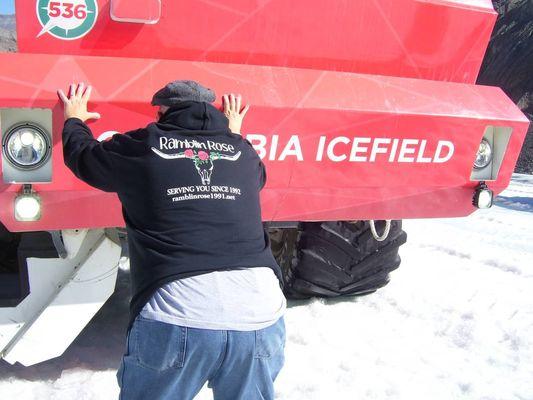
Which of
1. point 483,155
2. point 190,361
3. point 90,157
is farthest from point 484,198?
point 90,157

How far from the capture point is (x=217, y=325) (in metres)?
1.65

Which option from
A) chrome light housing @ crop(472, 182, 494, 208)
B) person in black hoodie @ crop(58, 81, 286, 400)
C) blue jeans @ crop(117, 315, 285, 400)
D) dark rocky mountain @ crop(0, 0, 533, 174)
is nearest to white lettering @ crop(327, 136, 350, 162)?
person in black hoodie @ crop(58, 81, 286, 400)

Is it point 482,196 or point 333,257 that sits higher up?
point 482,196

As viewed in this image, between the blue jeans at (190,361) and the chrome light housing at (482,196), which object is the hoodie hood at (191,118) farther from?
the chrome light housing at (482,196)

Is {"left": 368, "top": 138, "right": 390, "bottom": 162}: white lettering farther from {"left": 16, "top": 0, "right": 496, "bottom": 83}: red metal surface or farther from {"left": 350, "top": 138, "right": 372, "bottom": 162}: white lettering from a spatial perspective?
{"left": 16, "top": 0, "right": 496, "bottom": 83}: red metal surface

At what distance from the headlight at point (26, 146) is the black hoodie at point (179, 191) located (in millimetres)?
284

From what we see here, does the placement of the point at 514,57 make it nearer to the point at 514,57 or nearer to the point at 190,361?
the point at 514,57

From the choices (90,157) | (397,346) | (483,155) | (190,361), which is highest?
(90,157)

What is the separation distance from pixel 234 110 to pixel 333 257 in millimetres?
1282

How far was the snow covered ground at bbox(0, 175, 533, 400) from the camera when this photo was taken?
2.71 meters

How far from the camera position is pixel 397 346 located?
3182 millimetres

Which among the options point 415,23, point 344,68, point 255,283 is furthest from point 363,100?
point 255,283

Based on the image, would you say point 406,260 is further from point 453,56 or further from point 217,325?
point 217,325

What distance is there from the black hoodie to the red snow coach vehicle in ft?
1.16
